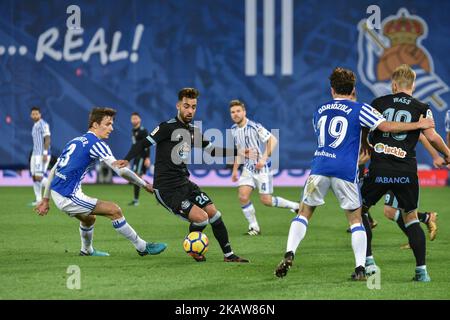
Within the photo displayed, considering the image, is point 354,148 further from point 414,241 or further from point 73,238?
point 73,238

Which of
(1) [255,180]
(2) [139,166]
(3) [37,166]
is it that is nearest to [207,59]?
(2) [139,166]

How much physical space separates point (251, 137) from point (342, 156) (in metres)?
5.30

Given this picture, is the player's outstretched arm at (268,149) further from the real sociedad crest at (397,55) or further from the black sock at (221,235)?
the real sociedad crest at (397,55)

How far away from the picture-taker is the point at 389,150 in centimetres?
782

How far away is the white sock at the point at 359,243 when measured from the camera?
24.8 feet

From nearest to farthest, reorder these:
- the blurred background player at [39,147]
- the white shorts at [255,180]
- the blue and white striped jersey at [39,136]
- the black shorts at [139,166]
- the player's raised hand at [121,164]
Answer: the player's raised hand at [121,164]
the white shorts at [255,180]
the blurred background player at [39,147]
the blue and white striped jersey at [39,136]
the black shorts at [139,166]

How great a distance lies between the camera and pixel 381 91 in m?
26.6

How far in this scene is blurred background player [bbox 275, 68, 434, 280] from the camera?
24.6 ft

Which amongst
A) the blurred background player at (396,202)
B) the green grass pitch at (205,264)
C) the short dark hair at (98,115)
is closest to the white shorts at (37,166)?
the green grass pitch at (205,264)

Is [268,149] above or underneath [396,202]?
above

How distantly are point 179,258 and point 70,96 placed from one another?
1882 centimetres

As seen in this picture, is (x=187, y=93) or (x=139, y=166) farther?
(x=139, y=166)

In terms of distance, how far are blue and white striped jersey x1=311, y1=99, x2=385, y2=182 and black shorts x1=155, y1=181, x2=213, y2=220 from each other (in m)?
1.96

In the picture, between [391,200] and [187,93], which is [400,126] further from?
[187,93]
